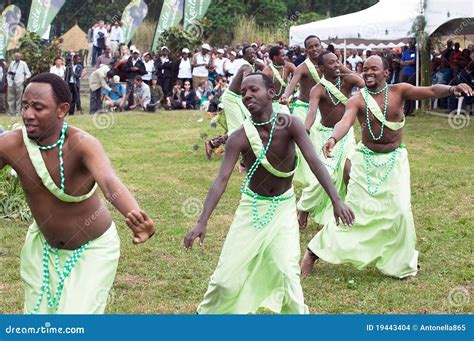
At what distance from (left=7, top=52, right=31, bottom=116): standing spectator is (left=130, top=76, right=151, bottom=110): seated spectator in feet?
9.85

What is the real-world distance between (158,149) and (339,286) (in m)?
10.6

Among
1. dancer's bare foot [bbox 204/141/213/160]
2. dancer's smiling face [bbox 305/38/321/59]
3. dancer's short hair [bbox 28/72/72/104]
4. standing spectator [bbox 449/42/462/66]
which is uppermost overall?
dancer's short hair [bbox 28/72/72/104]

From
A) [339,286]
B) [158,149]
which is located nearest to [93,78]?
[158,149]

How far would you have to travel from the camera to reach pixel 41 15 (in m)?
31.4

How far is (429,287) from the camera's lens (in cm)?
784

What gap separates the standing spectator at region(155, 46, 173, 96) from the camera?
2717cm

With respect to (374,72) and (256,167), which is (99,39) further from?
(256,167)

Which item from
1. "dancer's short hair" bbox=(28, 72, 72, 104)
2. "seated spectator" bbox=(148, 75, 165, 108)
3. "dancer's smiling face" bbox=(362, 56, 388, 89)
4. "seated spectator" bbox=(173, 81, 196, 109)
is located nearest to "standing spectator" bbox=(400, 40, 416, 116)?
"seated spectator" bbox=(173, 81, 196, 109)

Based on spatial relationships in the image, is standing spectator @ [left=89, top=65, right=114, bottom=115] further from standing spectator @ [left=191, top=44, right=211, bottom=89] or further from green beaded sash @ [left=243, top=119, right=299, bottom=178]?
green beaded sash @ [left=243, top=119, right=299, bottom=178]

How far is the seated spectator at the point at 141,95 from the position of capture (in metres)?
26.4

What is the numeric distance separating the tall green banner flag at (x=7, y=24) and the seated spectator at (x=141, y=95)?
5752mm

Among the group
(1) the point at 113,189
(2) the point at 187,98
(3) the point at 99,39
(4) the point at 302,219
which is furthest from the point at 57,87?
(3) the point at 99,39
